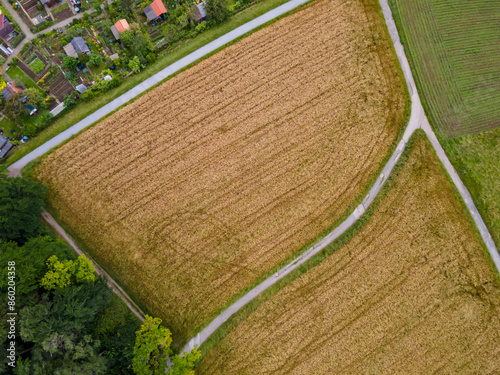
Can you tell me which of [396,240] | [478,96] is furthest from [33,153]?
[478,96]

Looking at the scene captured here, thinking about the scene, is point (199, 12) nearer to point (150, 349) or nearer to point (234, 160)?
point (234, 160)

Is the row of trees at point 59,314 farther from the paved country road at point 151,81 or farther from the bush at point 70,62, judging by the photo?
the bush at point 70,62

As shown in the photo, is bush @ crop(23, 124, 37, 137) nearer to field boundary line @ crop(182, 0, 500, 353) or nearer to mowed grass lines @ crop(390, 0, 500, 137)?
field boundary line @ crop(182, 0, 500, 353)

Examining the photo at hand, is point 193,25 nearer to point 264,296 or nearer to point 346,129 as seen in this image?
point 346,129

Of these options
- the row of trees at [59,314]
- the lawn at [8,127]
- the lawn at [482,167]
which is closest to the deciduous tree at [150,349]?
the row of trees at [59,314]

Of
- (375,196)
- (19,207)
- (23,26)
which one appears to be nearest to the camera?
(19,207)

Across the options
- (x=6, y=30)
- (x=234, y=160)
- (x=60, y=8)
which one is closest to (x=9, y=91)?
(x=6, y=30)
